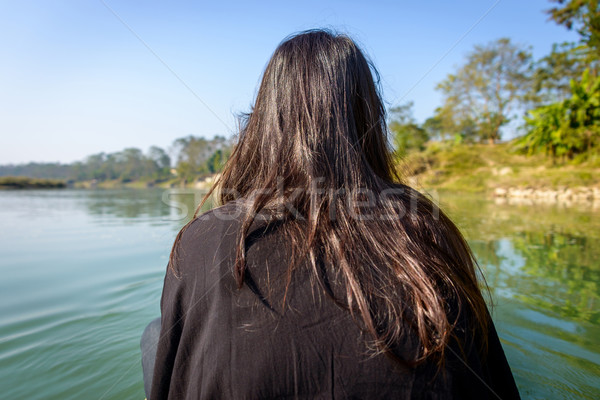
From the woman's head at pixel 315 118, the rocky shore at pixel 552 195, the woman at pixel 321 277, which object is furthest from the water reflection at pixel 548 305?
the rocky shore at pixel 552 195

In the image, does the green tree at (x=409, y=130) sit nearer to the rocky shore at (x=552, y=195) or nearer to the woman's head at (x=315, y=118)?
the rocky shore at (x=552, y=195)

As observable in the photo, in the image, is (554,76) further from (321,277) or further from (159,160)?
(159,160)

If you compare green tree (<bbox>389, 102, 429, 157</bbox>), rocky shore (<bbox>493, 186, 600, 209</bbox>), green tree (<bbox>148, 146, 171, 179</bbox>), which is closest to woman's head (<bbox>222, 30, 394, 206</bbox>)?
rocky shore (<bbox>493, 186, 600, 209</bbox>)

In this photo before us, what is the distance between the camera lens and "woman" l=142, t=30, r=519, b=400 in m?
0.69

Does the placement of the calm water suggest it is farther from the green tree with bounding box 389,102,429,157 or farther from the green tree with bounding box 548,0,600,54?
the green tree with bounding box 389,102,429,157

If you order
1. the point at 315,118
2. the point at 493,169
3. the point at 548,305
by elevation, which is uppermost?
the point at 493,169

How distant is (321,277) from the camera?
2.38ft

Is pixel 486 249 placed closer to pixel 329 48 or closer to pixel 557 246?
pixel 557 246

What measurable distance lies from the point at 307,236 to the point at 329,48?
525mm

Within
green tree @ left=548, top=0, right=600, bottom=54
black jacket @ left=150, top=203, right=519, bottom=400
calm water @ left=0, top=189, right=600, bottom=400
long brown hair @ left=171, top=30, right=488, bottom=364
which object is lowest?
calm water @ left=0, top=189, right=600, bottom=400

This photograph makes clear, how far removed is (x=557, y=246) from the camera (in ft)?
13.9

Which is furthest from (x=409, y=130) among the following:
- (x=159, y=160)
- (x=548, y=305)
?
(x=159, y=160)

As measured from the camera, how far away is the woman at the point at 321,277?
2.28 ft

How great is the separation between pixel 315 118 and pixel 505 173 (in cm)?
2061
